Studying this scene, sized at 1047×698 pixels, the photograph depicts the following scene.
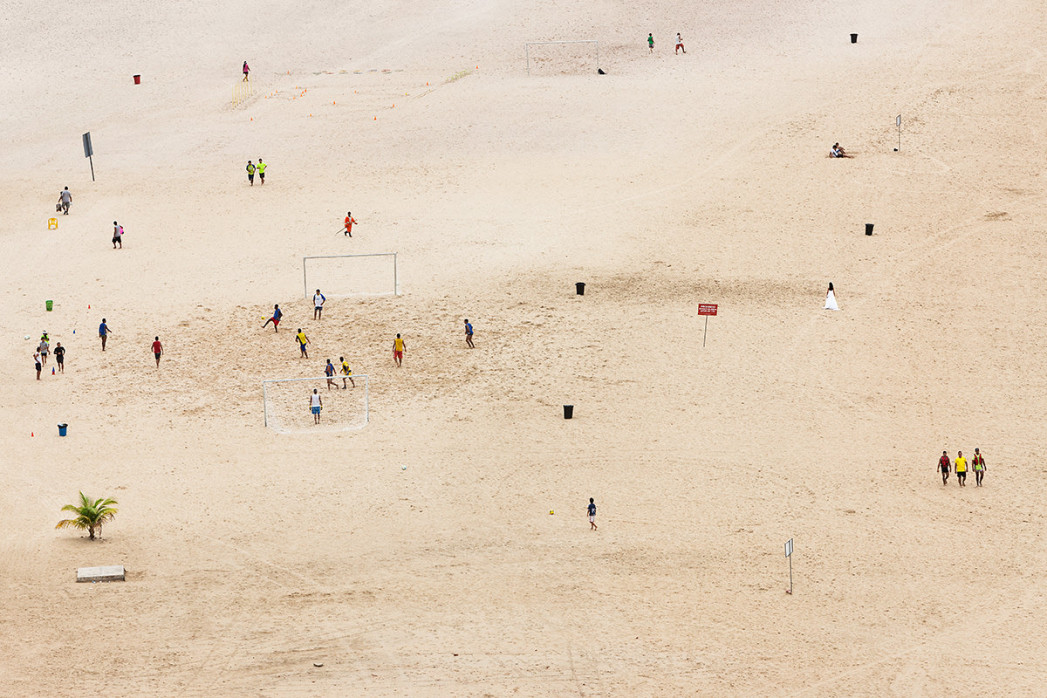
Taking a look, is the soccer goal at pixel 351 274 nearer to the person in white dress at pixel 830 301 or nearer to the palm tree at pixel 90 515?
the person in white dress at pixel 830 301

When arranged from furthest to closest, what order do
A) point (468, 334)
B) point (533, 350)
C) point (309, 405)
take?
point (468, 334) < point (533, 350) < point (309, 405)

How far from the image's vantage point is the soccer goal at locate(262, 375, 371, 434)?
138 feet

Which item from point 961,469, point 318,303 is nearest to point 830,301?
point 961,469

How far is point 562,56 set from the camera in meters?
74.6

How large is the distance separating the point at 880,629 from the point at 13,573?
19.8 metres

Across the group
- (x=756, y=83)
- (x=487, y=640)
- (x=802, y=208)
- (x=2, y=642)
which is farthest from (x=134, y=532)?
(x=756, y=83)

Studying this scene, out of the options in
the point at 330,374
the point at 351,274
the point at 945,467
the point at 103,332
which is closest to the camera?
the point at 945,467

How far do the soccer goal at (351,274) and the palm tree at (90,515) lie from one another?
1679 centimetres

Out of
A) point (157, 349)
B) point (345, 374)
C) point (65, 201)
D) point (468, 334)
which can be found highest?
point (65, 201)

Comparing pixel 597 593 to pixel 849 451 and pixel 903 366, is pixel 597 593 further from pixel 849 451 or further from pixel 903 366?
pixel 903 366

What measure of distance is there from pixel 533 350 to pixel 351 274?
367 inches

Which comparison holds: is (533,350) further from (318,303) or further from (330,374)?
(318,303)

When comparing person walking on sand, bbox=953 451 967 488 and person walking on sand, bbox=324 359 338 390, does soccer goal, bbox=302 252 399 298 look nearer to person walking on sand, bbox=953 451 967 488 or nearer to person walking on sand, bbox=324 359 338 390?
person walking on sand, bbox=324 359 338 390

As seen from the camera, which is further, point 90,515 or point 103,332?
point 103,332
